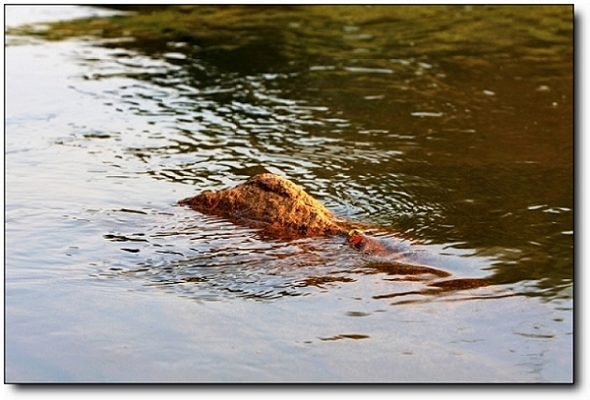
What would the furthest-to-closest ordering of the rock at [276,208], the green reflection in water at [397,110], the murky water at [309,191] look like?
the green reflection in water at [397,110]
the rock at [276,208]
the murky water at [309,191]

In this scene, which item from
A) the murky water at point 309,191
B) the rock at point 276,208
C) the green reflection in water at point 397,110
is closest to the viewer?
the murky water at point 309,191

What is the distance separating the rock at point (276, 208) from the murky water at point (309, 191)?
0.58 feet

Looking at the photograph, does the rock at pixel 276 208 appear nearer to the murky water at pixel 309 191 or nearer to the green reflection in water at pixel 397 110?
the murky water at pixel 309 191

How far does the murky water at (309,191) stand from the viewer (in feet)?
18.9

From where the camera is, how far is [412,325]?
6.07 metres

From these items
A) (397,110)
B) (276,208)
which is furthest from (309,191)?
(397,110)

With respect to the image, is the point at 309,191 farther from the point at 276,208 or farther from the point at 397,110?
the point at 397,110

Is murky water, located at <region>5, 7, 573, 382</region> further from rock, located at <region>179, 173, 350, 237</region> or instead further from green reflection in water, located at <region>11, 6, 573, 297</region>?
rock, located at <region>179, 173, 350, 237</region>

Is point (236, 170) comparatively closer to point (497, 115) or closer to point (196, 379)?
point (497, 115)

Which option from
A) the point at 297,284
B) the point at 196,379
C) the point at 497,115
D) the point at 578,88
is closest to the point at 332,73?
the point at 497,115

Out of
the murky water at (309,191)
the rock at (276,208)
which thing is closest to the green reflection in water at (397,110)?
the murky water at (309,191)

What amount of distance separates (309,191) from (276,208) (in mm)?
1142

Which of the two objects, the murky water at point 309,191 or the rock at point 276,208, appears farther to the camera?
the rock at point 276,208

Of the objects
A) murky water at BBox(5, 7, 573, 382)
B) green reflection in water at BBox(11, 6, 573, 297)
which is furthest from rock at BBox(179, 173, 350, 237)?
green reflection in water at BBox(11, 6, 573, 297)
